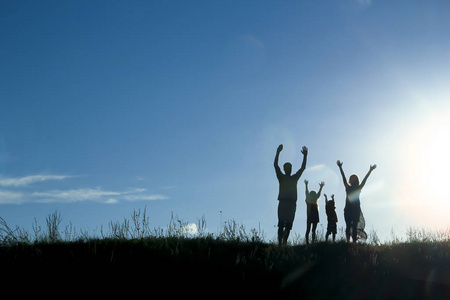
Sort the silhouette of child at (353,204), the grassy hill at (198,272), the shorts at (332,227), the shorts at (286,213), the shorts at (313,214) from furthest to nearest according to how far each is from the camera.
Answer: the shorts at (332,227)
the shorts at (313,214)
the silhouette of child at (353,204)
the shorts at (286,213)
the grassy hill at (198,272)

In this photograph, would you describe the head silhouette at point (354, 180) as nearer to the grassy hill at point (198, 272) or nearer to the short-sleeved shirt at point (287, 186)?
the short-sleeved shirt at point (287, 186)

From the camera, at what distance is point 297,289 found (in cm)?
692

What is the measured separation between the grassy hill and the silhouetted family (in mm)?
2095

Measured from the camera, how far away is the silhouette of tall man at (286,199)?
11.3 m

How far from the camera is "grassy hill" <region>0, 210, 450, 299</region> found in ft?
21.0

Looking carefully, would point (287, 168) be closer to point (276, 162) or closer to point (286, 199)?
point (276, 162)

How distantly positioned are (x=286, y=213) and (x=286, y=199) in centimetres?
35

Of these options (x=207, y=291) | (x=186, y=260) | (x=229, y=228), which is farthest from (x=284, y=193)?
(x=207, y=291)

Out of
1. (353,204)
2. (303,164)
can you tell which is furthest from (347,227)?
(303,164)

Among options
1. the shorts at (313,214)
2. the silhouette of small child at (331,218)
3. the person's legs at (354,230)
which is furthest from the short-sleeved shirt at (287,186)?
the silhouette of small child at (331,218)

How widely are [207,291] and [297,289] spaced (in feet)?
4.73

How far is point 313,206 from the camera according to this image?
13.9 metres

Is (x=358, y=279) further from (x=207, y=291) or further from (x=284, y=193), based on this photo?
(x=284, y=193)

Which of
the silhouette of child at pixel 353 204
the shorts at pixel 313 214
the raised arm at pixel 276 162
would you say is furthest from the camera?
the shorts at pixel 313 214
